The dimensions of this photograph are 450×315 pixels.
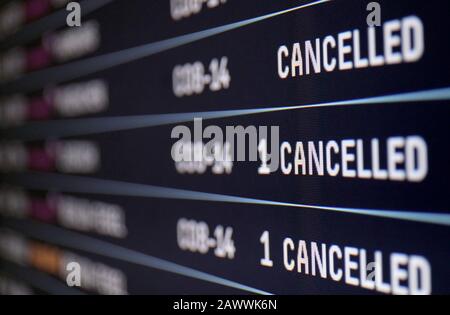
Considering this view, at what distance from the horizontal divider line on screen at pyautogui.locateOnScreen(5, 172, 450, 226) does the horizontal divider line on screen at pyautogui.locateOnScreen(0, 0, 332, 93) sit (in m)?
0.25

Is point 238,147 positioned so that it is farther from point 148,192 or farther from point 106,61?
point 106,61

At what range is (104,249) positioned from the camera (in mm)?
1610

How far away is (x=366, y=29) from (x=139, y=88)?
2.09ft

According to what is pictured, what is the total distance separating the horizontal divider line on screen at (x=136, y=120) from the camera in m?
0.87

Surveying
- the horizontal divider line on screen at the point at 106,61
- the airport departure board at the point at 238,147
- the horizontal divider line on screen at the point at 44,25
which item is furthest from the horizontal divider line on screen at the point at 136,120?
the horizontal divider line on screen at the point at 44,25

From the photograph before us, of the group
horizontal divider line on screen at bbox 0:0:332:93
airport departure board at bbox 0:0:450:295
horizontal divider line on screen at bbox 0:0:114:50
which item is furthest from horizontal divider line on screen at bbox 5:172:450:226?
horizontal divider line on screen at bbox 0:0:114:50

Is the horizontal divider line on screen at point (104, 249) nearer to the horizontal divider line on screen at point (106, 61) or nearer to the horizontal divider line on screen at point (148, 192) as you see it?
the horizontal divider line on screen at point (148, 192)

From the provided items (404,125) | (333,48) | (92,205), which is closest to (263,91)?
(333,48)

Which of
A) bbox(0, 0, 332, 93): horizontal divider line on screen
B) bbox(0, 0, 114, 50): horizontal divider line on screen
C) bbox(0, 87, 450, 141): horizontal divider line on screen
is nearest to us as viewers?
bbox(0, 87, 450, 141): horizontal divider line on screen

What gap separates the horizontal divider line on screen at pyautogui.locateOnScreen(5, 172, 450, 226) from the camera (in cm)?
87

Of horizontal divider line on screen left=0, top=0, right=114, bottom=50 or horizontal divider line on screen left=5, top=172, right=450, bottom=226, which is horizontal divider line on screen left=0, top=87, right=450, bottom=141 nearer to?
horizontal divider line on screen left=5, top=172, right=450, bottom=226

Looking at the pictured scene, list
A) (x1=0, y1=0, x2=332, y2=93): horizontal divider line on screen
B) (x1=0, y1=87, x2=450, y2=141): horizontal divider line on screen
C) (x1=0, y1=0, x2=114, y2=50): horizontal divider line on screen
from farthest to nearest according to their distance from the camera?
(x1=0, y1=0, x2=114, y2=50): horizontal divider line on screen → (x1=0, y1=0, x2=332, y2=93): horizontal divider line on screen → (x1=0, y1=87, x2=450, y2=141): horizontal divider line on screen

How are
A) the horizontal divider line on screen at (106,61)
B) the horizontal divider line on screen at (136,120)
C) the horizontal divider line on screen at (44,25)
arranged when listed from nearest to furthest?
the horizontal divider line on screen at (136,120), the horizontal divider line on screen at (106,61), the horizontal divider line on screen at (44,25)

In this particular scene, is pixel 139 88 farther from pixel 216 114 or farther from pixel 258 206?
pixel 258 206
